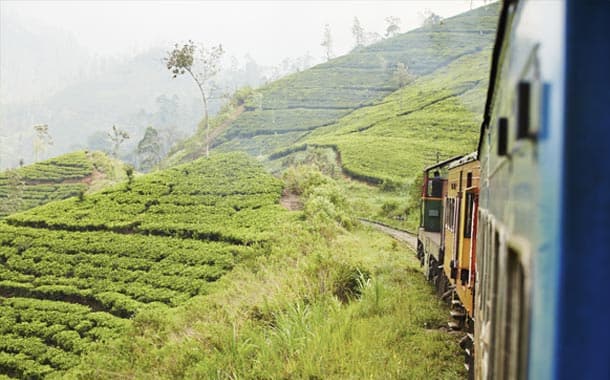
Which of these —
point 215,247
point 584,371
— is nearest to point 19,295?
point 215,247

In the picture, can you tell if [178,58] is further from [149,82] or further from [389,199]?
[149,82]

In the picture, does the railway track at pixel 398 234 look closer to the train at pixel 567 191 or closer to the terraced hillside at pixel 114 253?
the terraced hillside at pixel 114 253

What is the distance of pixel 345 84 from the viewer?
4938 cm

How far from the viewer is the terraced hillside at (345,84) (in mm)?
43406

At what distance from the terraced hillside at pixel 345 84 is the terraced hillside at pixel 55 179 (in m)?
10.9

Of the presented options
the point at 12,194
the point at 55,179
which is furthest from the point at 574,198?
the point at 55,179

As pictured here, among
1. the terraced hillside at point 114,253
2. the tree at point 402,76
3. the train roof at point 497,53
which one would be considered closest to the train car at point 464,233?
the train roof at point 497,53

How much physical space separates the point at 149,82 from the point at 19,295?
126 meters

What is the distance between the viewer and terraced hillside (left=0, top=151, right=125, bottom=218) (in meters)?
29.2

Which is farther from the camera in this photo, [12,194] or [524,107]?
[12,194]

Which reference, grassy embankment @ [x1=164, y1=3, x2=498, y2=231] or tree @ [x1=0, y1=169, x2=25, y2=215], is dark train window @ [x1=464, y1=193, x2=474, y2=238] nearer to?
grassy embankment @ [x1=164, y1=3, x2=498, y2=231]

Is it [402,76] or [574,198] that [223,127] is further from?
[574,198]

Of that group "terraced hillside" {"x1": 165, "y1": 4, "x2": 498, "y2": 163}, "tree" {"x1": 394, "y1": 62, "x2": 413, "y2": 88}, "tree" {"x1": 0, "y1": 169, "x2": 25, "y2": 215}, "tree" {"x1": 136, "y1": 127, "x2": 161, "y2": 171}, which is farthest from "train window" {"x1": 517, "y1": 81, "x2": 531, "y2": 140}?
"tree" {"x1": 136, "y1": 127, "x2": 161, "y2": 171}

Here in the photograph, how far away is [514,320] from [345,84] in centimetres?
4928
